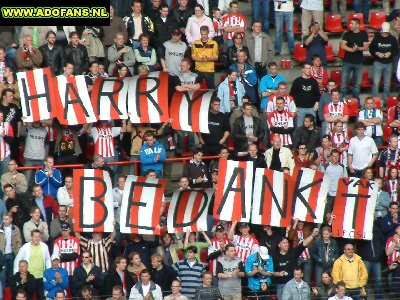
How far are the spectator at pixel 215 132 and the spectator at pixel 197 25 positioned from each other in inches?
78.0

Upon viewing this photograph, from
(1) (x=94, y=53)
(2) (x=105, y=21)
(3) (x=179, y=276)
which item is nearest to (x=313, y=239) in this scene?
(3) (x=179, y=276)

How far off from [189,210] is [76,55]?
416 cm

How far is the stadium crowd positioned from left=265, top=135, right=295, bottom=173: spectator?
0.02m

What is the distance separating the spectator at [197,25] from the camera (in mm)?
27406

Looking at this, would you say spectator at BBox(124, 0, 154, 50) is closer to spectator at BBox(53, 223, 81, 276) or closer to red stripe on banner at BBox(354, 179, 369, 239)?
spectator at BBox(53, 223, 81, 276)

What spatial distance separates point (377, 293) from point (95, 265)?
4546 millimetres

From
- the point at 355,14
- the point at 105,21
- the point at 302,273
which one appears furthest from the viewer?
the point at 355,14

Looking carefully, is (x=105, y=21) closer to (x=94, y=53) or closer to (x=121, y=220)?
(x=121, y=220)

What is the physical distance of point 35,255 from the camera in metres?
22.9

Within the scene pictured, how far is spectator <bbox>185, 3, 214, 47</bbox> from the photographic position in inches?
1079

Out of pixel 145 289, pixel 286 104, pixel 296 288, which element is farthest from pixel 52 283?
pixel 286 104

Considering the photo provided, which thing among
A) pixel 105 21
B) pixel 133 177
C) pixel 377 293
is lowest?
pixel 377 293

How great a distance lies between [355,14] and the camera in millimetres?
29188

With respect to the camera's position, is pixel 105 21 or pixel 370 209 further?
pixel 370 209
